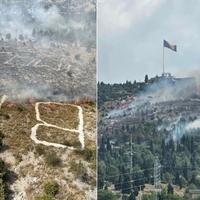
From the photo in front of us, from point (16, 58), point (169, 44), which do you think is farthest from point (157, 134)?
point (16, 58)

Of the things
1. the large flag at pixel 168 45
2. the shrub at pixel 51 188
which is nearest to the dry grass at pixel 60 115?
the shrub at pixel 51 188

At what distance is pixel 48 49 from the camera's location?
1641 centimetres

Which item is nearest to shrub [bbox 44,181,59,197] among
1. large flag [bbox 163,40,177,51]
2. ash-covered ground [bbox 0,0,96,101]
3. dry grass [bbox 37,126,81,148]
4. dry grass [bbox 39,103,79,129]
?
dry grass [bbox 37,126,81,148]

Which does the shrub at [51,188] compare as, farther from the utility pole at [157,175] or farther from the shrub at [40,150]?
the utility pole at [157,175]

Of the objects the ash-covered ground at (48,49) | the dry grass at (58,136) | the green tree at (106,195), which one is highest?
the ash-covered ground at (48,49)

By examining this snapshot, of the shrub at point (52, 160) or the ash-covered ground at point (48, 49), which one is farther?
the ash-covered ground at point (48, 49)

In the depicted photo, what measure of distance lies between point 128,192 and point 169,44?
3.40 metres

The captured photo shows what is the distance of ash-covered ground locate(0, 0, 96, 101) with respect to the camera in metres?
16.3

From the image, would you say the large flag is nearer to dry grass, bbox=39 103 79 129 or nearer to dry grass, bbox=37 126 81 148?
dry grass, bbox=39 103 79 129

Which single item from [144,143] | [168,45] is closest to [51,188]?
[144,143]

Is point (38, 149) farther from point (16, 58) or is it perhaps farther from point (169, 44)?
point (169, 44)

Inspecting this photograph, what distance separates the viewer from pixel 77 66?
16.6 meters

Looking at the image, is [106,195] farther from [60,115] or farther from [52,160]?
[60,115]

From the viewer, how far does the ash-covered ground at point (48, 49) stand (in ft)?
53.4
